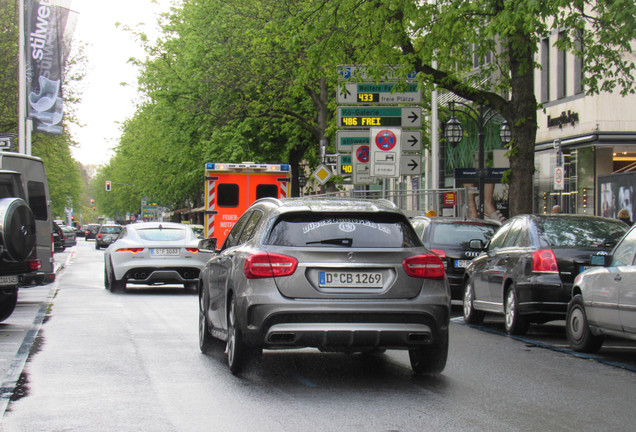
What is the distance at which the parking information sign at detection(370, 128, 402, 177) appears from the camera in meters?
21.7

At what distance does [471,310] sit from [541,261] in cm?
287

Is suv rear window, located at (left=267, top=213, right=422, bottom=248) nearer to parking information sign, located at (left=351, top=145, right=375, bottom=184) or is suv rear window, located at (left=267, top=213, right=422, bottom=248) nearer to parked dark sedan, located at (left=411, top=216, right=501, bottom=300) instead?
parked dark sedan, located at (left=411, top=216, right=501, bottom=300)

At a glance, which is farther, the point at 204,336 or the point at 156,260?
the point at 156,260

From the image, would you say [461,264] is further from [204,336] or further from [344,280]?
[344,280]

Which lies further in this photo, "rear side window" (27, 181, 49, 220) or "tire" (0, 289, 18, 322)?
"rear side window" (27, 181, 49, 220)

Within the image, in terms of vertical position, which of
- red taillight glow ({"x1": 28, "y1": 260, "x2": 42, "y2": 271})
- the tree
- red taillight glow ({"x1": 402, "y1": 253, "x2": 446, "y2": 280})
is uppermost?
the tree

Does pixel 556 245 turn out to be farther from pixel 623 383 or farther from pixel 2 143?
pixel 2 143

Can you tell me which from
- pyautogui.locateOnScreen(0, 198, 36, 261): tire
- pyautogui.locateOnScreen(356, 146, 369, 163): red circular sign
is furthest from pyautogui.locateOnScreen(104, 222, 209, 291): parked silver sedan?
pyautogui.locateOnScreen(0, 198, 36, 261): tire

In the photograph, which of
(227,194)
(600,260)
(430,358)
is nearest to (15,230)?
(430,358)

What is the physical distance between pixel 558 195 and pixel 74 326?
23.0 m

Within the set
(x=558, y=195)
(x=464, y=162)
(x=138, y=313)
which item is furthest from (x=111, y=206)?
(x=138, y=313)

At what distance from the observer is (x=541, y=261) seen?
12.4 metres

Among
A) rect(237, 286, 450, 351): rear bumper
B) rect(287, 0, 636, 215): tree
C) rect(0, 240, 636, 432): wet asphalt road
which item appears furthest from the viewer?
rect(287, 0, 636, 215): tree

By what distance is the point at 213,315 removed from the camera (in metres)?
10.0
